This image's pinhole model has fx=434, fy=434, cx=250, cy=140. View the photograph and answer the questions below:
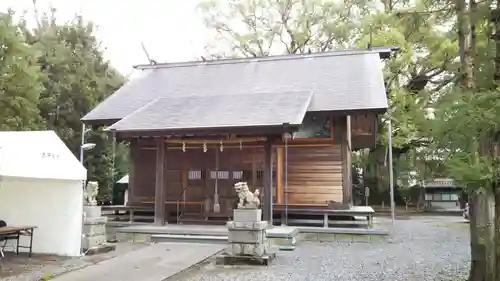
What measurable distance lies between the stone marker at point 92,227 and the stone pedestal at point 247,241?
247 cm

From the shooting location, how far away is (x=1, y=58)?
10.6 metres

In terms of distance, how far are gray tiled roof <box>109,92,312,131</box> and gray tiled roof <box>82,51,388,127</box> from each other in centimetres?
22

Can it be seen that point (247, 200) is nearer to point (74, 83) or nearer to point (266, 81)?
point (266, 81)

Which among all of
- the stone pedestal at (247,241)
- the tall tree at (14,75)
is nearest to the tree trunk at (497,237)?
the stone pedestal at (247,241)

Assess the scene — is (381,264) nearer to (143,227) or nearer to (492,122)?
(492,122)

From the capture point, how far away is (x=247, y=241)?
24.3 ft

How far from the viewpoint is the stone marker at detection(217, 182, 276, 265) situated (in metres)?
7.34

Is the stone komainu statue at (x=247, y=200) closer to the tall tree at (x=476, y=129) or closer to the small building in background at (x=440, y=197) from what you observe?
the tall tree at (x=476, y=129)

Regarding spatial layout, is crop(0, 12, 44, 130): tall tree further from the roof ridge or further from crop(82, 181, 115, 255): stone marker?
the roof ridge

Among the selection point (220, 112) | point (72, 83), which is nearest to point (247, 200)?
point (220, 112)

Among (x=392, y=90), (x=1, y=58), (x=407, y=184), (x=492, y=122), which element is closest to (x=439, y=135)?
(x=492, y=122)

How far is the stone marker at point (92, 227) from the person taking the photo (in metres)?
8.18

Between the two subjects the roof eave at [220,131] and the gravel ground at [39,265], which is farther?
the roof eave at [220,131]

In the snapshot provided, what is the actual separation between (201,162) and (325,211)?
361cm
